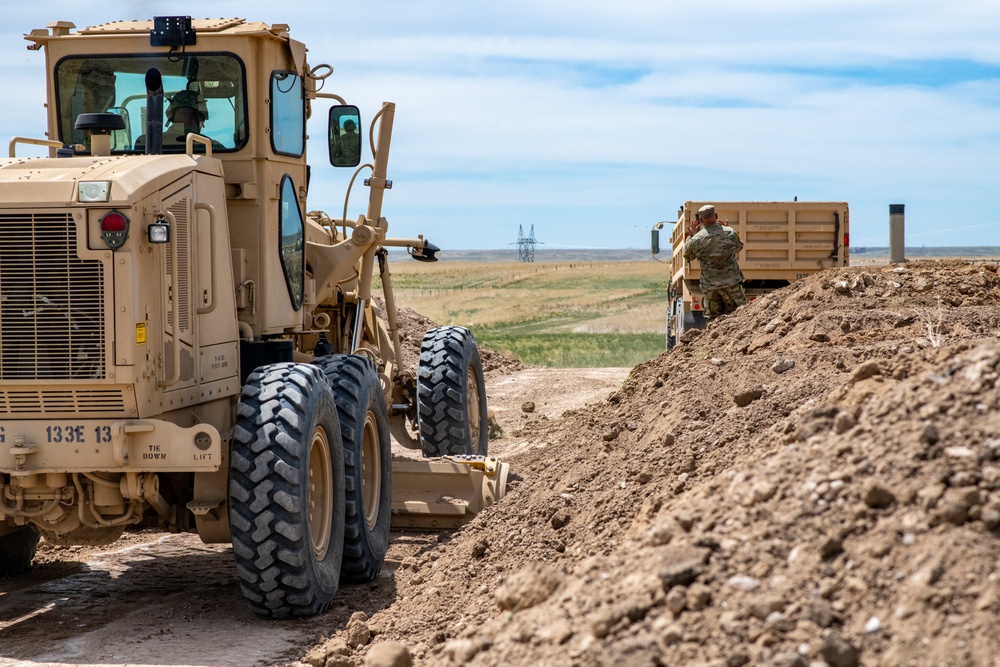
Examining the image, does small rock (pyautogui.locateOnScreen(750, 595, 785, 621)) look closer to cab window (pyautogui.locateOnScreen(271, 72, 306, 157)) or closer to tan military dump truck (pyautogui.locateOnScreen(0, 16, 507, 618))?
tan military dump truck (pyautogui.locateOnScreen(0, 16, 507, 618))

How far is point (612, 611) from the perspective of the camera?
4.31m

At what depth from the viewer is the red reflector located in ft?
19.0

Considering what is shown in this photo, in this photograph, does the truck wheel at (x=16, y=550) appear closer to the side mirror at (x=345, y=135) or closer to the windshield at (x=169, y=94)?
the windshield at (x=169, y=94)

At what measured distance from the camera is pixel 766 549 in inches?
175

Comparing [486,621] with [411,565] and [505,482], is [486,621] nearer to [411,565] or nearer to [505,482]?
[411,565]

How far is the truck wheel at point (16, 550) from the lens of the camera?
7801mm

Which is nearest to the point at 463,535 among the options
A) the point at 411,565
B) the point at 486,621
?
the point at 411,565

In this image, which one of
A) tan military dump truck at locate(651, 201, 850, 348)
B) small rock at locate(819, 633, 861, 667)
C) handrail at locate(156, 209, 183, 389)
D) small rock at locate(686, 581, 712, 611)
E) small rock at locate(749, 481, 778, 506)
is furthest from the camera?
tan military dump truck at locate(651, 201, 850, 348)

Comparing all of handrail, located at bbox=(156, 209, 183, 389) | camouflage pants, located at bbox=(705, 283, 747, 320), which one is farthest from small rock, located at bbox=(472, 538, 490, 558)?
camouflage pants, located at bbox=(705, 283, 747, 320)

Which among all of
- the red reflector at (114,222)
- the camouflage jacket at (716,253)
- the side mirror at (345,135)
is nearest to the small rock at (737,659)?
the red reflector at (114,222)

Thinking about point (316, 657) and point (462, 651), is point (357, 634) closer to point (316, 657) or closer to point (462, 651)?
point (316, 657)

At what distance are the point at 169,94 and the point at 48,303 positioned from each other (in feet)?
6.96

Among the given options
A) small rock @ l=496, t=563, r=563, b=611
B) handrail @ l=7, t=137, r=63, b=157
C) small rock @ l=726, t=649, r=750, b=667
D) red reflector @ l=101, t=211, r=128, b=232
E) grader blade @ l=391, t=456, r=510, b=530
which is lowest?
grader blade @ l=391, t=456, r=510, b=530

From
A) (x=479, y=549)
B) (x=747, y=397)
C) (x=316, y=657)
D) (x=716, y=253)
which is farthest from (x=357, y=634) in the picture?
(x=716, y=253)
